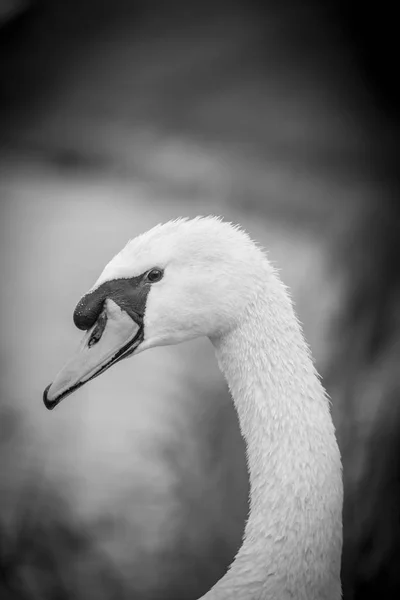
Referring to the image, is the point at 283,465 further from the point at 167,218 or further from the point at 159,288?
the point at 167,218

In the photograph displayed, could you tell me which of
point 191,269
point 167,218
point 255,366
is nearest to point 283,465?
point 255,366

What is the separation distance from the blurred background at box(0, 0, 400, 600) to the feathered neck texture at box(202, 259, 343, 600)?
0.91 ft

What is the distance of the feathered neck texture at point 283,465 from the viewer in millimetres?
523

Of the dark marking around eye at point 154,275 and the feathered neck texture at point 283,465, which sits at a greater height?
the dark marking around eye at point 154,275

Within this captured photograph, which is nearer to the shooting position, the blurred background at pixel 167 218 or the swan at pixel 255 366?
the swan at pixel 255 366

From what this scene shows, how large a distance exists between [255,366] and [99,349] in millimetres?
150

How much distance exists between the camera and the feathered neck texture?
523mm

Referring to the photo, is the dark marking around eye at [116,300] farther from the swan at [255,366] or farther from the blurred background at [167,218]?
the blurred background at [167,218]

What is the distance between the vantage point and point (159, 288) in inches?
22.0

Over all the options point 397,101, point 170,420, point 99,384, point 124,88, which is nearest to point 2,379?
point 99,384

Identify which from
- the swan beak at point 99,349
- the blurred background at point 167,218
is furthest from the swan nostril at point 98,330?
the blurred background at point 167,218

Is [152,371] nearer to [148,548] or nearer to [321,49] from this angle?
[148,548]

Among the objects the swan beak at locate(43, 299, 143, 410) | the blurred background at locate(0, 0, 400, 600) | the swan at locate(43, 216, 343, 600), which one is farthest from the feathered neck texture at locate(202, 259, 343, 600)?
the blurred background at locate(0, 0, 400, 600)

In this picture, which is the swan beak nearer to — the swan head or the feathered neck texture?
the swan head
